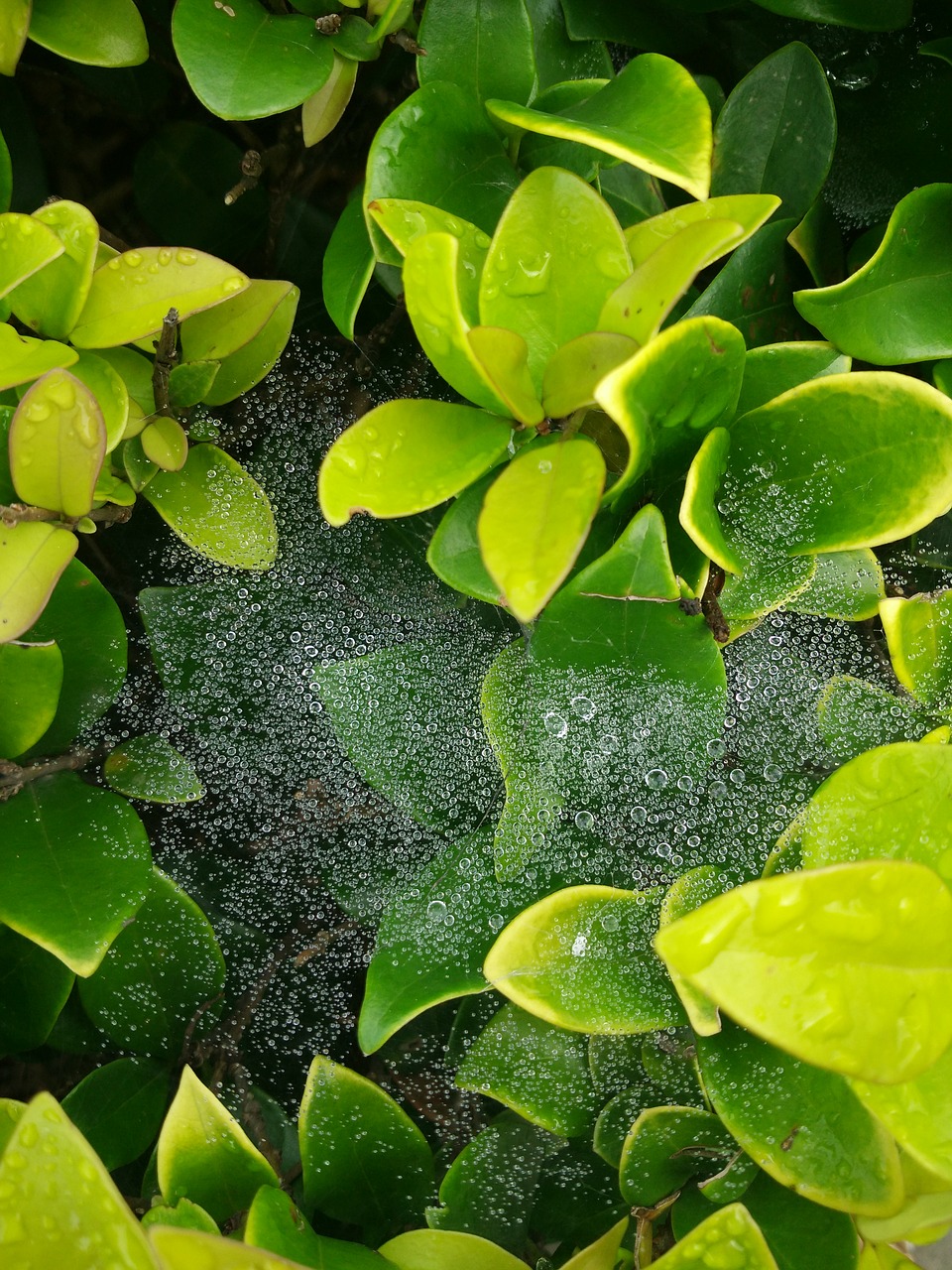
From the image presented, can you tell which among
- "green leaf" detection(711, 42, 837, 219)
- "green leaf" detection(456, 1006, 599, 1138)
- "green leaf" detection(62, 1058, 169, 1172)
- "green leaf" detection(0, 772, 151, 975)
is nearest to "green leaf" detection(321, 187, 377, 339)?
"green leaf" detection(711, 42, 837, 219)

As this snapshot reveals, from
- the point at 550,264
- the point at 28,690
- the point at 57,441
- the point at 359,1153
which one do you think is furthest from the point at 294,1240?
the point at 550,264

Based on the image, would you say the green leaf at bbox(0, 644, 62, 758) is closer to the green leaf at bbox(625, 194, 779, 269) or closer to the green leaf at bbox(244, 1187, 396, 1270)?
the green leaf at bbox(244, 1187, 396, 1270)

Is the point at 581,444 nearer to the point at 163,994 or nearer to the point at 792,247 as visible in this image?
the point at 792,247

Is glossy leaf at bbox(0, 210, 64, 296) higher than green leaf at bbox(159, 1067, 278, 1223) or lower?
higher

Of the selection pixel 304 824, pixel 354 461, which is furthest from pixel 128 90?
pixel 304 824

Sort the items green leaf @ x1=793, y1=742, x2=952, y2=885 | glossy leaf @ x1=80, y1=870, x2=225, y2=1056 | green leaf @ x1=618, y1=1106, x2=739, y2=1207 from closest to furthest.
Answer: green leaf @ x1=793, y1=742, x2=952, y2=885
green leaf @ x1=618, y1=1106, x2=739, y2=1207
glossy leaf @ x1=80, y1=870, x2=225, y2=1056

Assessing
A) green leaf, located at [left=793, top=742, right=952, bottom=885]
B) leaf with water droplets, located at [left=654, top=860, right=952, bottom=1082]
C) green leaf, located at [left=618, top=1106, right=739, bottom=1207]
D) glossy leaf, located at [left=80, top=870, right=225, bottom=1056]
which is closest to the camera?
leaf with water droplets, located at [left=654, top=860, right=952, bottom=1082]

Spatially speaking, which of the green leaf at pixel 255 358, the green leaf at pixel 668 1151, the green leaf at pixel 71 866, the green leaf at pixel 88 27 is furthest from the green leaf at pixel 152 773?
the green leaf at pixel 88 27
